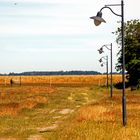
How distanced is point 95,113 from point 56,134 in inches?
463

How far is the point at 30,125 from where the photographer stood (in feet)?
92.0

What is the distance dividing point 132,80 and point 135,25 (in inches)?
443

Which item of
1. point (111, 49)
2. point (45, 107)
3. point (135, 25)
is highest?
point (135, 25)

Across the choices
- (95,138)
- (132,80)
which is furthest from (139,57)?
(95,138)

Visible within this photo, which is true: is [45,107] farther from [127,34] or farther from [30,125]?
[127,34]

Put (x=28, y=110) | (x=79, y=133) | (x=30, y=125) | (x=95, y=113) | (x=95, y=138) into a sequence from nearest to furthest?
(x=95, y=138), (x=79, y=133), (x=30, y=125), (x=95, y=113), (x=28, y=110)

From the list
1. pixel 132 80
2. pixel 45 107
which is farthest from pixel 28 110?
pixel 132 80

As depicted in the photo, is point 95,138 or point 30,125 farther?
point 30,125

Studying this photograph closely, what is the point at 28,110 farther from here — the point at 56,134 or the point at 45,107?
the point at 56,134

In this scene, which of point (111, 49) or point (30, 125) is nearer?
point (30, 125)

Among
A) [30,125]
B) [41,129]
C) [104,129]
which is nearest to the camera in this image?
[104,129]

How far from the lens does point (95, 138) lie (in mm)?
20469

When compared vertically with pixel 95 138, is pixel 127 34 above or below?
above

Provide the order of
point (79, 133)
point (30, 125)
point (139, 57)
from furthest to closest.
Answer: point (139, 57) → point (30, 125) → point (79, 133)
